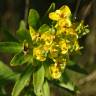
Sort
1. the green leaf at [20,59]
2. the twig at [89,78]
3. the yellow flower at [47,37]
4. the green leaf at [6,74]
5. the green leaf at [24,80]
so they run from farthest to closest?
the twig at [89,78] → the green leaf at [6,74] → the green leaf at [24,80] → the green leaf at [20,59] → the yellow flower at [47,37]

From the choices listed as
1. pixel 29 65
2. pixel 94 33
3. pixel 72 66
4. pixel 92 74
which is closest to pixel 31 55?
pixel 29 65

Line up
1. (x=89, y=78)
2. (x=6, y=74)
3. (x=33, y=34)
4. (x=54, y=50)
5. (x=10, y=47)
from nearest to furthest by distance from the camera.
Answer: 1. (x=54, y=50)
2. (x=33, y=34)
3. (x=10, y=47)
4. (x=6, y=74)
5. (x=89, y=78)

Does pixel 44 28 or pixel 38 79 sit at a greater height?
pixel 44 28

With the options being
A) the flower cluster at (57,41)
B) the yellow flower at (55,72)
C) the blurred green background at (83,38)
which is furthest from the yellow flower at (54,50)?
the blurred green background at (83,38)

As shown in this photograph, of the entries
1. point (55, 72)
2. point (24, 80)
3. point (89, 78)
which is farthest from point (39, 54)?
point (89, 78)

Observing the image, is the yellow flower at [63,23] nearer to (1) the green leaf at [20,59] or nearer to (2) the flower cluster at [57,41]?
(2) the flower cluster at [57,41]

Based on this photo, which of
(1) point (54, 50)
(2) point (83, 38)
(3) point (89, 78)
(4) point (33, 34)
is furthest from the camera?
(2) point (83, 38)

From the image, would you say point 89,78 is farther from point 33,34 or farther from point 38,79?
point 33,34

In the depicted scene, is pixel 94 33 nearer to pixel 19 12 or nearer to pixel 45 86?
pixel 19 12
